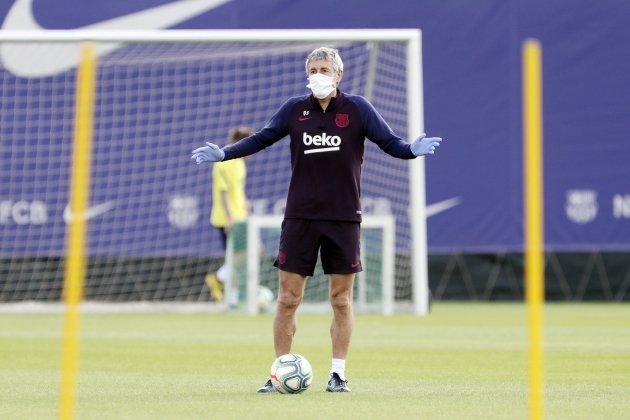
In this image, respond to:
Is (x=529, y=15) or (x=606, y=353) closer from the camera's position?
(x=606, y=353)

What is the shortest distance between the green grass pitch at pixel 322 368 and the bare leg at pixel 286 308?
0.30m

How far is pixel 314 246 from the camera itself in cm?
734

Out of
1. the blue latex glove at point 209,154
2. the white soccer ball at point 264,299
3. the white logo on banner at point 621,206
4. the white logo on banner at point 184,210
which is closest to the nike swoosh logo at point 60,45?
the white logo on banner at point 184,210

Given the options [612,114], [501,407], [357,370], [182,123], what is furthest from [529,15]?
[501,407]

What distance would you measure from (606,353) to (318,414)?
14.5 ft

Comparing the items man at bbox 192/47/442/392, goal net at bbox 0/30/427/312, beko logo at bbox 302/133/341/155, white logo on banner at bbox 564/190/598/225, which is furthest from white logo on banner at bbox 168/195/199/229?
beko logo at bbox 302/133/341/155

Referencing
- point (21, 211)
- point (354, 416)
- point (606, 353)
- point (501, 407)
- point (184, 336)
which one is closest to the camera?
point (354, 416)

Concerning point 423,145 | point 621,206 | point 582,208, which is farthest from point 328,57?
point 621,206

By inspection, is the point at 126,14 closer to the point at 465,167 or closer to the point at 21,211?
the point at 21,211

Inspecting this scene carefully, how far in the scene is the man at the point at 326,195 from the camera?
24.0 feet

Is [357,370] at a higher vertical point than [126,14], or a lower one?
lower

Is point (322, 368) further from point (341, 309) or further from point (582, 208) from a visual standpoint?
point (582, 208)

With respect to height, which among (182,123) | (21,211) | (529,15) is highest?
(529,15)

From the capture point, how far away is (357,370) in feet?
28.1
